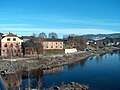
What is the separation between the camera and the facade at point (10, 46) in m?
22.8

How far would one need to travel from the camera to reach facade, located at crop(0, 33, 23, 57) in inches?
897

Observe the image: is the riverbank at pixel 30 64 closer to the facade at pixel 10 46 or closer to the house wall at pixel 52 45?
the facade at pixel 10 46

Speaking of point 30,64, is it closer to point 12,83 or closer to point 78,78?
point 78,78

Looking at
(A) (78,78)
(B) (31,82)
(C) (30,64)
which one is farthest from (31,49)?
(B) (31,82)

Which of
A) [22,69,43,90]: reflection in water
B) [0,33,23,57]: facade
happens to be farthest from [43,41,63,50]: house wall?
[22,69,43,90]: reflection in water

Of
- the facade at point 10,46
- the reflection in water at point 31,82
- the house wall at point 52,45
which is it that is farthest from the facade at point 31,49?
→ the reflection in water at point 31,82

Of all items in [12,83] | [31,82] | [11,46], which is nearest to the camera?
[12,83]

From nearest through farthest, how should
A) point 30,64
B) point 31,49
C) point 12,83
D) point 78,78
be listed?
point 12,83, point 78,78, point 30,64, point 31,49

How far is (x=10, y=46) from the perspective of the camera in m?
23.0

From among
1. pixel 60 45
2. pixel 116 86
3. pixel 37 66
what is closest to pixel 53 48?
pixel 60 45

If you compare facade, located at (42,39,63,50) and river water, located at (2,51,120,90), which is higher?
facade, located at (42,39,63,50)

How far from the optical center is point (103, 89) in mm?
10828

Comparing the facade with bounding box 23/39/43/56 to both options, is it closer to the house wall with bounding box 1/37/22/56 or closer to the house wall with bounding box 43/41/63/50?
the house wall with bounding box 1/37/22/56

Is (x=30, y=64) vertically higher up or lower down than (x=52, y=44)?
lower down
